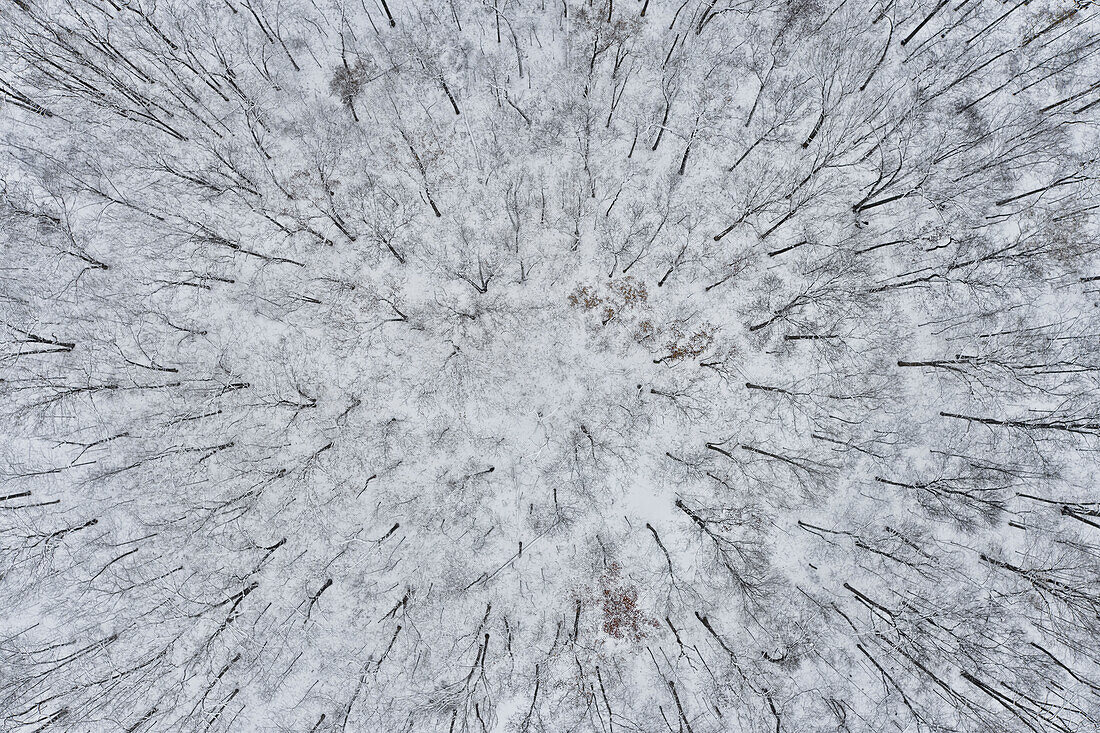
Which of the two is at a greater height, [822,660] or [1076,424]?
[1076,424]

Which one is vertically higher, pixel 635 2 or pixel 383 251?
pixel 635 2

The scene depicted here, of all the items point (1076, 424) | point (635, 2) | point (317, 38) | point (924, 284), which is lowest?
point (1076, 424)

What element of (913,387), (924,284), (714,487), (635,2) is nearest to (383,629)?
(714,487)

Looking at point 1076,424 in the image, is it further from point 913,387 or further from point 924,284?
point 924,284

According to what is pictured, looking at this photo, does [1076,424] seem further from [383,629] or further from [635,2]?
[383,629]

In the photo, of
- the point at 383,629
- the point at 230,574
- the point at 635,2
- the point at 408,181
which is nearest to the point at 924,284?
the point at 635,2

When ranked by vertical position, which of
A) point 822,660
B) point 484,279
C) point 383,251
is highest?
point 383,251
